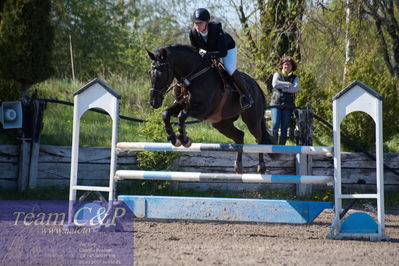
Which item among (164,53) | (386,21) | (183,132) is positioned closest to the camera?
(164,53)

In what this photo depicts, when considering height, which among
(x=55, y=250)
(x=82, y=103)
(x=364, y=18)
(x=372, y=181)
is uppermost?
(x=364, y=18)

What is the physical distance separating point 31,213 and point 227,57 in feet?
9.07

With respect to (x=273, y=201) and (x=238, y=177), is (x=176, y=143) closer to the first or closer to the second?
(x=238, y=177)

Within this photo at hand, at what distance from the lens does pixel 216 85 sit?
569 cm

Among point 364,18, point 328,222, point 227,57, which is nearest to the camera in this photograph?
→ point 227,57

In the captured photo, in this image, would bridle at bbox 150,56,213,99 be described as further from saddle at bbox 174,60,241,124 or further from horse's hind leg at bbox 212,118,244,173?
horse's hind leg at bbox 212,118,244,173

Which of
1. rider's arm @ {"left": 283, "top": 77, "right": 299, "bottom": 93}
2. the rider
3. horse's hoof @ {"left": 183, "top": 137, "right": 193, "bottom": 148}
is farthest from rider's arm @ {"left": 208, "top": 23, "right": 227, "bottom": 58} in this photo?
rider's arm @ {"left": 283, "top": 77, "right": 299, "bottom": 93}

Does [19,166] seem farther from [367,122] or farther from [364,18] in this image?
[364,18]

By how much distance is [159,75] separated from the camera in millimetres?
5109

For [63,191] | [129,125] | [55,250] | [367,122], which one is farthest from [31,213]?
[367,122]

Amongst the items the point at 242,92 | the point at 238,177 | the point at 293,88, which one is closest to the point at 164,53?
the point at 242,92

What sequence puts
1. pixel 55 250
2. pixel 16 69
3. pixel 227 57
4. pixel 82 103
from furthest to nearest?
pixel 16 69, pixel 227 57, pixel 82 103, pixel 55 250

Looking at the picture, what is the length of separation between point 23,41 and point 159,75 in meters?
3.94

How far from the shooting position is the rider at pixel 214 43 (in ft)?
17.8
